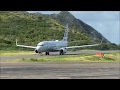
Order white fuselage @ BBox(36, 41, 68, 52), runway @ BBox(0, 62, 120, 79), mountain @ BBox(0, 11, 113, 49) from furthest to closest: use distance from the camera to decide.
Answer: mountain @ BBox(0, 11, 113, 49) < white fuselage @ BBox(36, 41, 68, 52) < runway @ BBox(0, 62, 120, 79)

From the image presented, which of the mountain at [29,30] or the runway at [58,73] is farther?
the mountain at [29,30]

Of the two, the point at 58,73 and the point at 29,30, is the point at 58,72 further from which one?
the point at 29,30

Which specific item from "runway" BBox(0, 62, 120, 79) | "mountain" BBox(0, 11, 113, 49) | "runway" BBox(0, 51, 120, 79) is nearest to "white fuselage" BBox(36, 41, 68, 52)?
"mountain" BBox(0, 11, 113, 49)

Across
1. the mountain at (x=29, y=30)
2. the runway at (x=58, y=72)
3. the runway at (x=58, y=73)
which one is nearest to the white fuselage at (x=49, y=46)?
the mountain at (x=29, y=30)

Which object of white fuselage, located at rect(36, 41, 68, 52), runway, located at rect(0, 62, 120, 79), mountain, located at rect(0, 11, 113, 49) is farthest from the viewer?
mountain, located at rect(0, 11, 113, 49)

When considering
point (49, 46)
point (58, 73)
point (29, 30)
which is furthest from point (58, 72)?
point (29, 30)

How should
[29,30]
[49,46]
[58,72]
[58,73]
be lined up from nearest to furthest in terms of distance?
[58,73]
[58,72]
[49,46]
[29,30]

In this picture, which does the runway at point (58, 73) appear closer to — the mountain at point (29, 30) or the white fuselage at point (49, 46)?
the white fuselage at point (49, 46)

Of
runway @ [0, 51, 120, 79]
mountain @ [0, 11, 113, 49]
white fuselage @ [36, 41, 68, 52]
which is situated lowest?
runway @ [0, 51, 120, 79]

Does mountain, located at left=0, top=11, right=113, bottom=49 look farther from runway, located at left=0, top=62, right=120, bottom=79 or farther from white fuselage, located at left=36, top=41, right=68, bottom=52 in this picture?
runway, located at left=0, top=62, right=120, bottom=79

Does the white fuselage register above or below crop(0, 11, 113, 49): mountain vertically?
below
